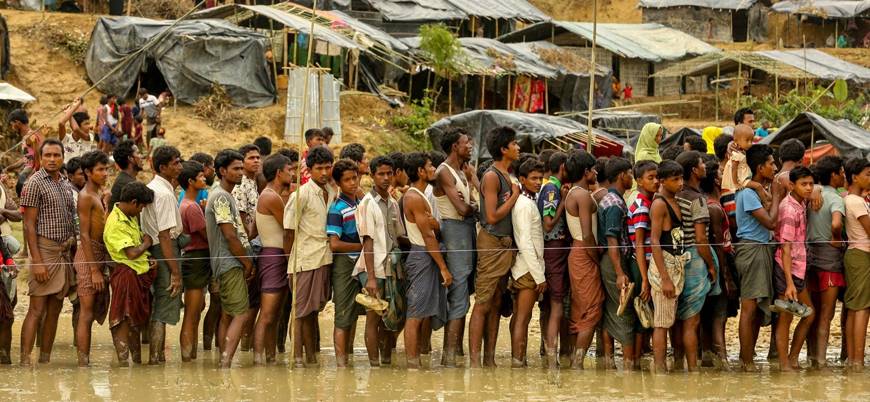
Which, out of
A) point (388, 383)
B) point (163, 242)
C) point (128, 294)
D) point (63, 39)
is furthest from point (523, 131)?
point (388, 383)

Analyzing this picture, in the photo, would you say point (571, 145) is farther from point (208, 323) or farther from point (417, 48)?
point (208, 323)

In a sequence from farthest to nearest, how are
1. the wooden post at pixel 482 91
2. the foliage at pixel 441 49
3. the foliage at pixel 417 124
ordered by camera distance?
the wooden post at pixel 482 91, the foliage at pixel 441 49, the foliage at pixel 417 124

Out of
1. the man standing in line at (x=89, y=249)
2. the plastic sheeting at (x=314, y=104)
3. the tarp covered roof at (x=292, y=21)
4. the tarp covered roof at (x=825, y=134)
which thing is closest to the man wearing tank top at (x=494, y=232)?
the man standing in line at (x=89, y=249)

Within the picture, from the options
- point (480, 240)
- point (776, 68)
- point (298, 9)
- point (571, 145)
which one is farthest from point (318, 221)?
point (776, 68)

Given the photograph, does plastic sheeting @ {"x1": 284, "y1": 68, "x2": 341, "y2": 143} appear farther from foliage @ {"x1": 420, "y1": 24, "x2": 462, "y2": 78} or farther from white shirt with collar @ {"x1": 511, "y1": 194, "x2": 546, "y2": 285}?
white shirt with collar @ {"x1": 511, "y1": 194, "x2": 546, "y2": 285}

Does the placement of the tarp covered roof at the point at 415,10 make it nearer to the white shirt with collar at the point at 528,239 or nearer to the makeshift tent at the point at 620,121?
the makeshift tent at the point at 620,121

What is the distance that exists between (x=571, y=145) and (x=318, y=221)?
17052 millimetres

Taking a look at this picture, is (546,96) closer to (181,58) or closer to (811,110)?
(811,110)

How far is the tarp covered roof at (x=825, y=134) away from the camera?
61.0ft

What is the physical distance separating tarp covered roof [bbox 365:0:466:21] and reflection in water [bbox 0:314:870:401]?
25477mm

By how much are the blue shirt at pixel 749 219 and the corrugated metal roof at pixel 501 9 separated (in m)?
27.6

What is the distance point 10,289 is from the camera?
33.2ft

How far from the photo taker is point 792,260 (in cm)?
968

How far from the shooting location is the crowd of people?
9.64m
